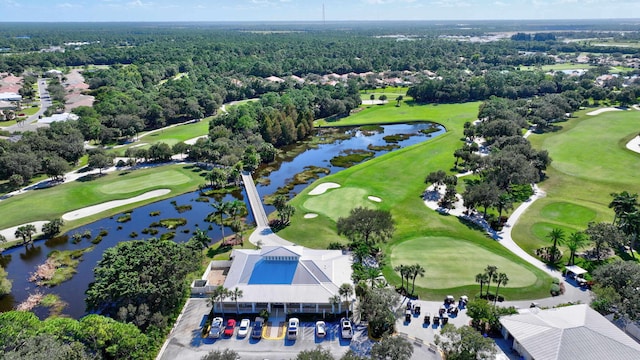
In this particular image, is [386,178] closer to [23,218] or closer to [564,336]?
[564,336]

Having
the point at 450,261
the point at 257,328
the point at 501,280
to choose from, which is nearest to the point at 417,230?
the point at 450,261

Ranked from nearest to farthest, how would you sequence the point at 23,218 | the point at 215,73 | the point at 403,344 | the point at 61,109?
1. the point at 403,344
2. the point at 23,218
3. the point at 61,109
4. the point at 215,73

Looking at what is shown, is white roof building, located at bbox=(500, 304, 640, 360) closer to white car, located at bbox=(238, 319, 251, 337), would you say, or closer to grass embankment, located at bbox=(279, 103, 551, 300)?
grass embankment, located at bbox=(279, 103, 551, 300)

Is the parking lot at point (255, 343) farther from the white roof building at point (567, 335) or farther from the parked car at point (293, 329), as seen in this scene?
the white roof building at point (567, 335)

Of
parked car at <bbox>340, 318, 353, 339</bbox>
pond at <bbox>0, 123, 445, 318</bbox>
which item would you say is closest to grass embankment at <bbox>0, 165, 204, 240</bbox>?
pond at <bbox>0, 123, 445, 318</bbox>

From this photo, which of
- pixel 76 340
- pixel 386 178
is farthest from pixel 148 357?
pixel 386 178
